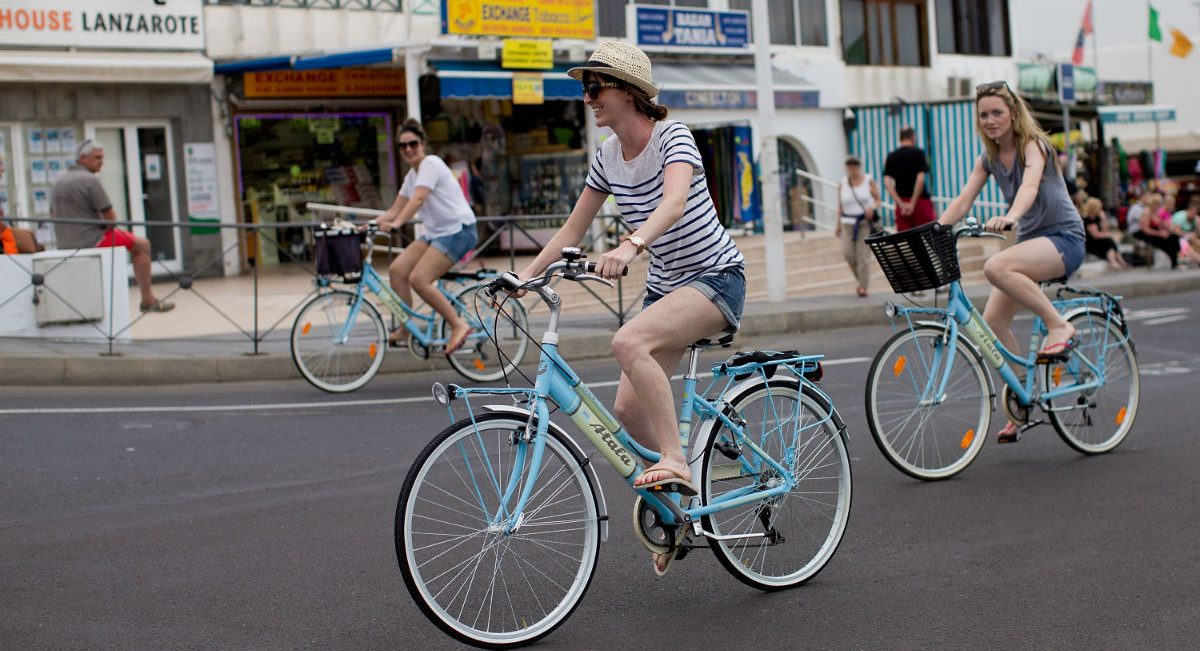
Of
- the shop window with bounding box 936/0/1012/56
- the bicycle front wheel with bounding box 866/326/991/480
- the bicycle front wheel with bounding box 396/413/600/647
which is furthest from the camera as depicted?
the shop window with bounding box 936/0/1012/56

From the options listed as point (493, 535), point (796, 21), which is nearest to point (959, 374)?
point (493, 535)

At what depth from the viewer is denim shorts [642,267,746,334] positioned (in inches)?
188

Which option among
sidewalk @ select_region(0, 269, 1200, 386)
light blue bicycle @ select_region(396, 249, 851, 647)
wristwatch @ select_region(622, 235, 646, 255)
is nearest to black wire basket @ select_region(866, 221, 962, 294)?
light blue bicycle @ select_region(396, 249, 851, 647)

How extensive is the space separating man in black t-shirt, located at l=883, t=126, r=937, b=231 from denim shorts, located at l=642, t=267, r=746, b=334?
11.6 metres

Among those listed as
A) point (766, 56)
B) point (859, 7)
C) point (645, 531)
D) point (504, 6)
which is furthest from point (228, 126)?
point (645, 531)

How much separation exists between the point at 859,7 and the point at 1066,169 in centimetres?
941

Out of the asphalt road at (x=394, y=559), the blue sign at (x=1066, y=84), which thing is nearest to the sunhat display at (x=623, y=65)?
the asphalt road at (x=394, y=559)

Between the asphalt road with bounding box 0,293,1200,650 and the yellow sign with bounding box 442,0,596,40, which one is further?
the yellow sign with bounding box 442,0,596,40

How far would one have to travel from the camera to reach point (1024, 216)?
718cm

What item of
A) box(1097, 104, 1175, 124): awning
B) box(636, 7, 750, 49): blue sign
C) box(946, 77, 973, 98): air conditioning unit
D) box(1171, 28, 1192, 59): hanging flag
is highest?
box(1171, 28, 1192, 59): hanging flag

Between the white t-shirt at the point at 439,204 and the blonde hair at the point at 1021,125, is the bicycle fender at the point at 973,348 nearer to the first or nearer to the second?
the blonde hair at the point at 1021,125

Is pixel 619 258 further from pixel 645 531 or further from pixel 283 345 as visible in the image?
pixel 283 345

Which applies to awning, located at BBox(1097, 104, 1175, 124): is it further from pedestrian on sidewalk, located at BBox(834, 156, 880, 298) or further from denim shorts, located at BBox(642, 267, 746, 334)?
denim shorts, located at BBox(642, 267, 746, 334)

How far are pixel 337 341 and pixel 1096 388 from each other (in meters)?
5.39
